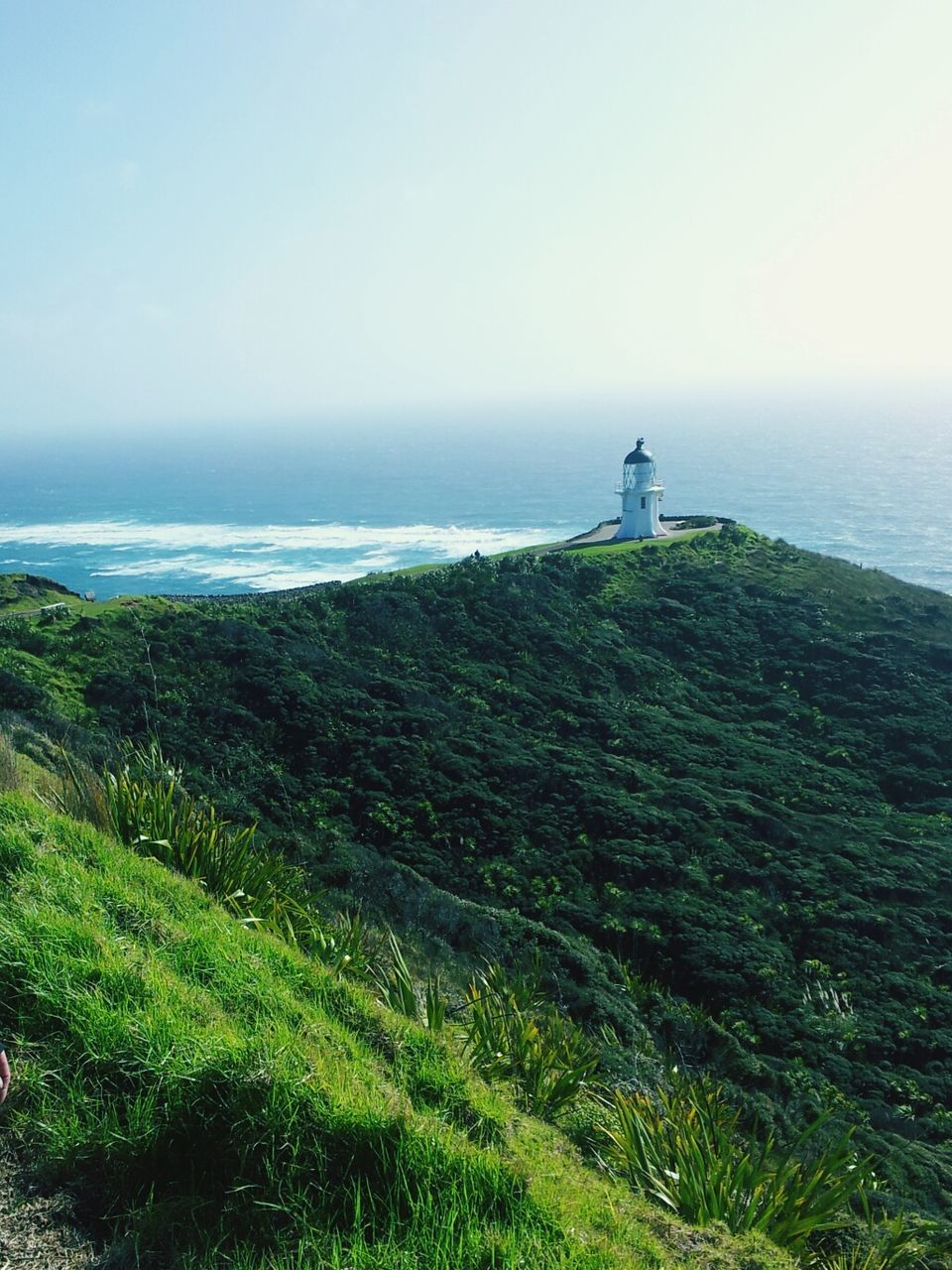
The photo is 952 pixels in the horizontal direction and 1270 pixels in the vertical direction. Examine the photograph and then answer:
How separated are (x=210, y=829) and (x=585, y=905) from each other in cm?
→ 883

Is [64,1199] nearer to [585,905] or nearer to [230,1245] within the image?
[230,1245]

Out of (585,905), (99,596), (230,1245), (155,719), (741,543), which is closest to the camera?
(230,1245)

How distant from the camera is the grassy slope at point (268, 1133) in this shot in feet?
10.5

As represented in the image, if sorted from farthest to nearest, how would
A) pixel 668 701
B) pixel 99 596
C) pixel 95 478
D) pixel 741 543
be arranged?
pixel 95 478
pixel 99 596
pixel 741 543
pixel 668 701

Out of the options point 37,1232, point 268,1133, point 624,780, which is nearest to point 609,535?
point 624,780

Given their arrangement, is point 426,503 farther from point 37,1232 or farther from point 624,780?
point 37,1232

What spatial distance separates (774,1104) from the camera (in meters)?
10.8

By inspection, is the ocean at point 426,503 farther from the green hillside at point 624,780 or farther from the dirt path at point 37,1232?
the dirt path at point 37,1232

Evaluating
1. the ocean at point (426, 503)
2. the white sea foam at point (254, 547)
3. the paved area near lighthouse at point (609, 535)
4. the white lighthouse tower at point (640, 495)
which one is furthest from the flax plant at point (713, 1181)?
the ocean at point (426, 503)

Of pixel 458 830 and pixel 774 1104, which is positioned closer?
pixel 774 1104

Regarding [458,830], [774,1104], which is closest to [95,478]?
[458,830]

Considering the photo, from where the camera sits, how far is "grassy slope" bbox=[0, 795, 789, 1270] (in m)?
3.20

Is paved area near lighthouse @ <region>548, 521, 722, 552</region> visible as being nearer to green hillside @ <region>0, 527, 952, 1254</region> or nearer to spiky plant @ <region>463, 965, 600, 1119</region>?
green hillside @ <region>0, 527, 952, 1254</region>

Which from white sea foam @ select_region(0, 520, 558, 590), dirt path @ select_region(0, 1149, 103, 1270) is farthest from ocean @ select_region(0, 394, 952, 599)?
dirt path @ select_region(0, 1149, 103, 1270)
